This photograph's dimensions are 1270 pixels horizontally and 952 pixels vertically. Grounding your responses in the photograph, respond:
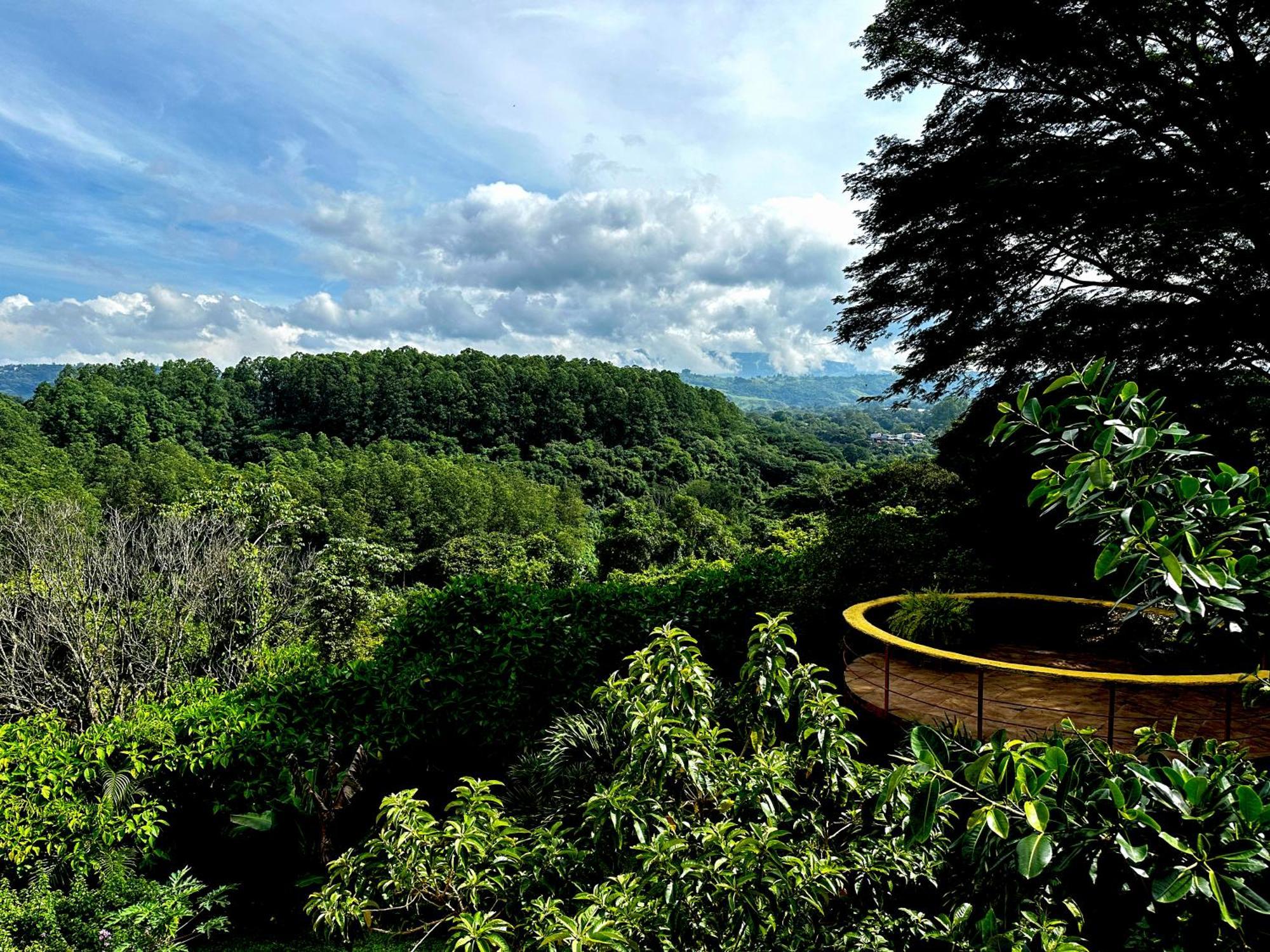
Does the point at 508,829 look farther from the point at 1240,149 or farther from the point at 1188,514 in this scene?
the point at 1240,149

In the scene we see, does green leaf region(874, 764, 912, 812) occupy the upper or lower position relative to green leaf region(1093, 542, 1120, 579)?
lower

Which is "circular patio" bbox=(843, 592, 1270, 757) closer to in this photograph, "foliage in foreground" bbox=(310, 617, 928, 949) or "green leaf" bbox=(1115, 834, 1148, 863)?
"foliage in foreground" bbox=(310, 617, 928, 949)

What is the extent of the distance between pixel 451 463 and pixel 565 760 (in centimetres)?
4827

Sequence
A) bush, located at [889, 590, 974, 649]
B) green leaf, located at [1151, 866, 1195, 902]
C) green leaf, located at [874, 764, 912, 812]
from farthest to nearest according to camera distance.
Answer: bush, located at [889, 590, 974, 649]
green leaf, located at [874, 764, 912, 812]
green leaf, located at [1151, 866, 1195, 902]

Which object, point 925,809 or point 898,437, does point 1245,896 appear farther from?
point 898,437

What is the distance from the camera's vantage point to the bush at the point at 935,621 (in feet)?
18.2

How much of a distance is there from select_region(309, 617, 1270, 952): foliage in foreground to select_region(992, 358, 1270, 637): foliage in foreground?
303mm

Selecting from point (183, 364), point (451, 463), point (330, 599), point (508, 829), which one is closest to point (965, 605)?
point (508, 829)

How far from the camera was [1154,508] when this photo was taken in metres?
1.37

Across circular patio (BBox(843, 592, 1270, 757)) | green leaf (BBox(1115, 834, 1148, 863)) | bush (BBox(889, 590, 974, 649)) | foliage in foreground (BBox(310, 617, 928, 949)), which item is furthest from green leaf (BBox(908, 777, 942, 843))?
bush (BBox(889, 590, 974, 649))

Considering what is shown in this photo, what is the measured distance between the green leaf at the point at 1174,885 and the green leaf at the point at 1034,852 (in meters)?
0.14

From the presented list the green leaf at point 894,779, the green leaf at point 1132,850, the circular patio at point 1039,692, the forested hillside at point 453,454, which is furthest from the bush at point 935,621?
the forested hillside at point 453,454

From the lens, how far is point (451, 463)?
5131 centimetres

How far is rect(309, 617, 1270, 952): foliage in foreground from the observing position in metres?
1.09
